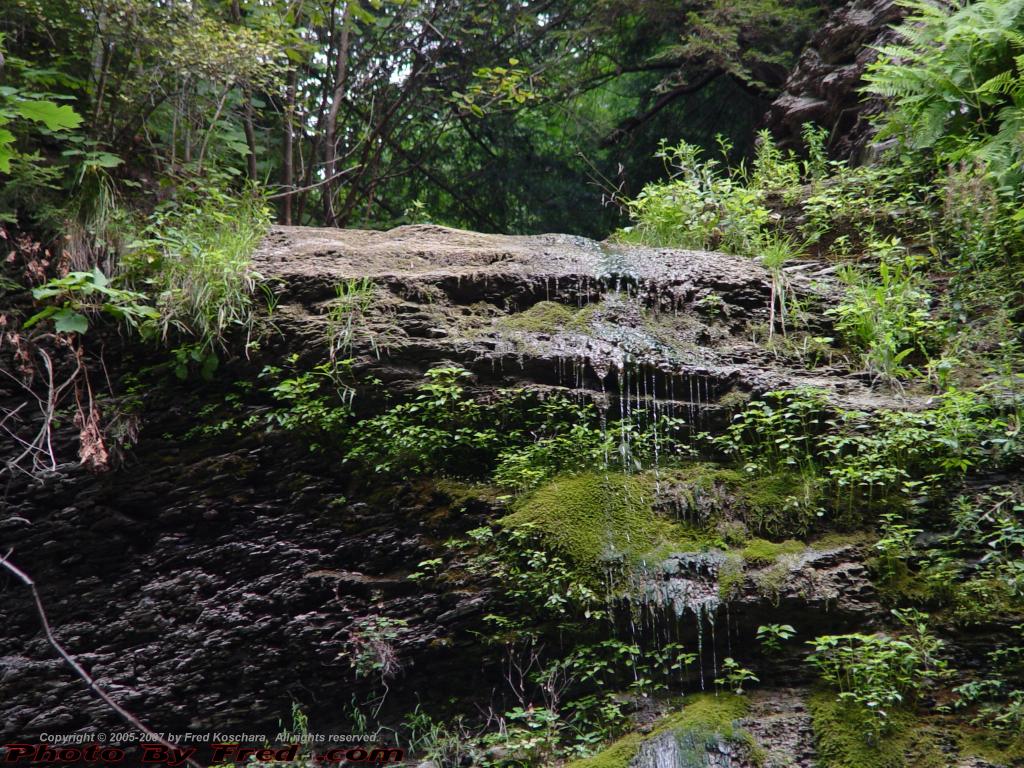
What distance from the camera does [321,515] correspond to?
5.09m

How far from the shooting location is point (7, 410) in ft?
17.5

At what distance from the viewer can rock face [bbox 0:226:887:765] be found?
183 inches

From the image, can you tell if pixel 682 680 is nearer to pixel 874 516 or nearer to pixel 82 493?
pixel 874 516

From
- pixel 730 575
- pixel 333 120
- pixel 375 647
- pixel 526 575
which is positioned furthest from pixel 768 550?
pixel 333 120

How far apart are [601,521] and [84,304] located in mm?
3794

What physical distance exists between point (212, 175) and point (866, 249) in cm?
543

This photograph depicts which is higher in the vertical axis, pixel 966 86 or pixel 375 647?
pixel 966 86

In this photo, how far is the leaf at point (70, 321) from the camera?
5.25 m

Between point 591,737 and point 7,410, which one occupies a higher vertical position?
point 7,410

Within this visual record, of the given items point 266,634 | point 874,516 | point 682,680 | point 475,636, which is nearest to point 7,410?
point 266,634

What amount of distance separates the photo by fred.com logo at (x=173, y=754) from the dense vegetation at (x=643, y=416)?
200 millimetres

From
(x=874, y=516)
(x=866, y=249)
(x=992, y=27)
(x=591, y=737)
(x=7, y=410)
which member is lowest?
(x=591, y=737)

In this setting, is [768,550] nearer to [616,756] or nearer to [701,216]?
[616,756]

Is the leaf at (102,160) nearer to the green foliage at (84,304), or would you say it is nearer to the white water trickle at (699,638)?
the green foliage at (84,304)
